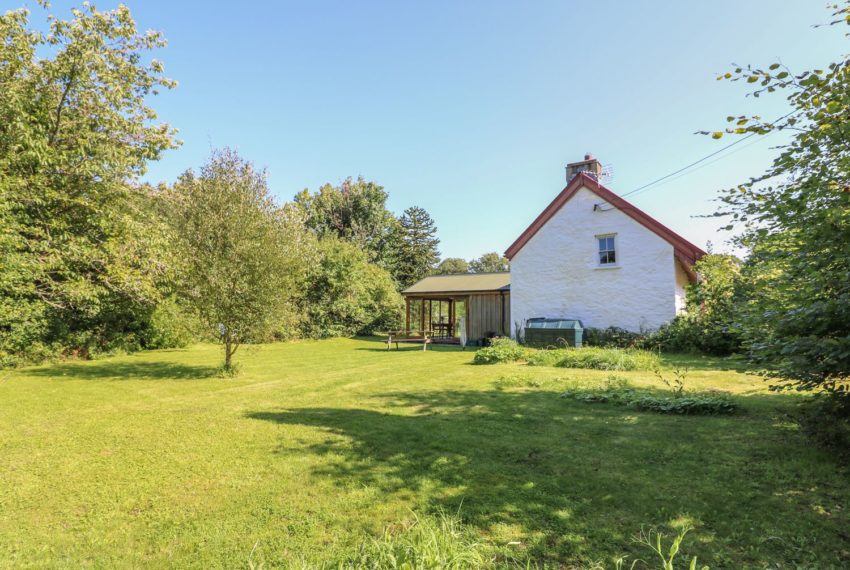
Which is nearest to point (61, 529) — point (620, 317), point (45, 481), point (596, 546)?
point (45, 481)

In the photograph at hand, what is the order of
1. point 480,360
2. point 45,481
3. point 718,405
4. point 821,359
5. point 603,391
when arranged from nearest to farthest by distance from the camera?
point 821,359
point 45,481
point 718,405
point 603,391
point 480,360

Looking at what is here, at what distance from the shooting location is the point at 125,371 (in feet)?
40.2

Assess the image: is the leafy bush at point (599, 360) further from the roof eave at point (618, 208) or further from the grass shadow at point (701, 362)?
the roof eave at point (618, 208)

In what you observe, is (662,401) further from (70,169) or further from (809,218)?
(70,169)

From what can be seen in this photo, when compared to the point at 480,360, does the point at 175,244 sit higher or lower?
higher

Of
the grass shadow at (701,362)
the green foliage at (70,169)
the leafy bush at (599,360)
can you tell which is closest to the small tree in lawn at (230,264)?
the green foliage at (70,169)

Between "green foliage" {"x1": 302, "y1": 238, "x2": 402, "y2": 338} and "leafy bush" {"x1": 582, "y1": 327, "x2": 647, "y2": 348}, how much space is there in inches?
613

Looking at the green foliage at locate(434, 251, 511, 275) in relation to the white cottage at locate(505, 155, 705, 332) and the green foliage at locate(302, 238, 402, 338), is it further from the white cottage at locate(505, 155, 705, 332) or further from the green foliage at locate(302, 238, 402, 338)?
the white cottage at locate(505, 155, 705, 332)

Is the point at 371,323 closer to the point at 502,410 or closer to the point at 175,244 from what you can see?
the point at 175,244

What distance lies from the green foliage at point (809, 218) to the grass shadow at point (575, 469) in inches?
46.1

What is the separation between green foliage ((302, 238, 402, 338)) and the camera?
26.3 meters

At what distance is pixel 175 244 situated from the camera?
39.5 ft

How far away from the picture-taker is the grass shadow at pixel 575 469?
125 inches

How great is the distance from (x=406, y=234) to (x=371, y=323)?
23473mm
